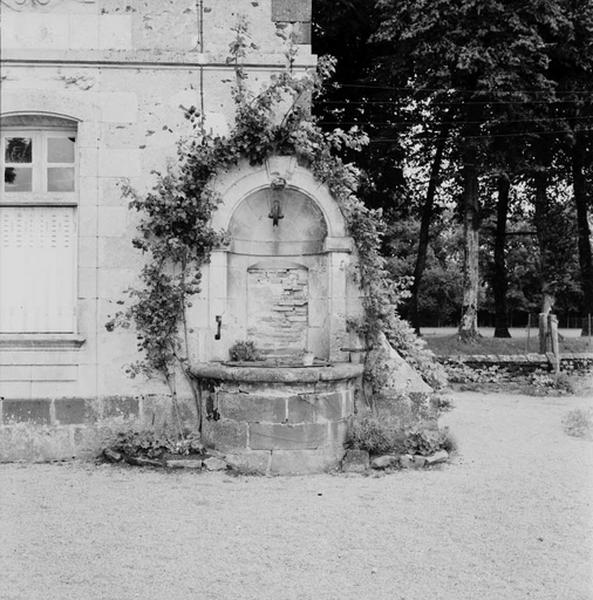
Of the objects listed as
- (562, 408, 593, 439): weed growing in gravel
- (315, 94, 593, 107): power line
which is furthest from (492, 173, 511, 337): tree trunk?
(562, 408, 593, 439): weed growing in gravel

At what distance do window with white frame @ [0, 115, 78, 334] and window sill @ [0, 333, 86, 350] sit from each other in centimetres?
13

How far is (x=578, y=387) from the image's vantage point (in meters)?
12.3

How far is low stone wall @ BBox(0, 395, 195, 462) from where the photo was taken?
261 inches

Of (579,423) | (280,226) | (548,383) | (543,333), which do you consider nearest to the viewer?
(280,226)

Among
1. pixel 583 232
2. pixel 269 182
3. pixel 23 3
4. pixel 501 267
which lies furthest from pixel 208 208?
pixel 501 267

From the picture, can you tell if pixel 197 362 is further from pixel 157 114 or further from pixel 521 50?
pixel 521 50

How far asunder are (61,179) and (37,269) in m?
0.96

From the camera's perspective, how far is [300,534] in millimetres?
4598

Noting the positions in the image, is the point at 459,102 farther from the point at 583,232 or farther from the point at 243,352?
the point at 243,352

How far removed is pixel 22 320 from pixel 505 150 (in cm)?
1354

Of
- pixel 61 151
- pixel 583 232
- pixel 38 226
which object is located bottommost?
pixel 38 226

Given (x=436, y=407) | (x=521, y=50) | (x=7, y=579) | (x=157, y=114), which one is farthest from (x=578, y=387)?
(x=7, y=579)

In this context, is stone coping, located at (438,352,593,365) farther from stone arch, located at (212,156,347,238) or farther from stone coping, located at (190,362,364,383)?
stone coping, located at (190,362,364,383)

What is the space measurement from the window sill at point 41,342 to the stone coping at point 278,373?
135cm
